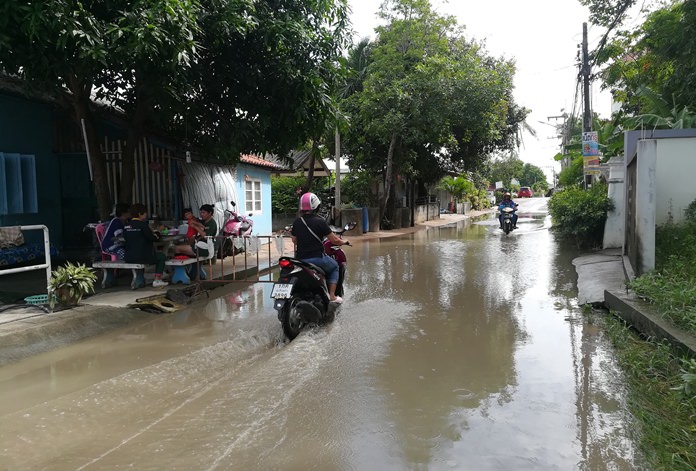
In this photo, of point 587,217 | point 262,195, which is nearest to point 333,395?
point 587,217

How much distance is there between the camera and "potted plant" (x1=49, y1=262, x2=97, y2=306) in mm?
6570

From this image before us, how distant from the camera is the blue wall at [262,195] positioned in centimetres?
1503

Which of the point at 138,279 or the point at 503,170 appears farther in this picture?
the point at 503,170

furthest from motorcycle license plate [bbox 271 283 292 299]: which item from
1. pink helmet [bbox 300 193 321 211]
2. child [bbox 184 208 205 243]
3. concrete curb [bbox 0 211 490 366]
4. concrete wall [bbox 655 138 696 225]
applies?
concrete wall [bbox 655 138 696 225]

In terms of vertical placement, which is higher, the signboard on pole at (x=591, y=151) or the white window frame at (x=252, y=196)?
the signboard on pole at (x=591, y=151)

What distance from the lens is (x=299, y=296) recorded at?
20.5 feet

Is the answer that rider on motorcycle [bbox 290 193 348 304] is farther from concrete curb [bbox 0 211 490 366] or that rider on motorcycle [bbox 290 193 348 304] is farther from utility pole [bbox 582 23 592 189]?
utility pole [bbox 582 23 592 189]

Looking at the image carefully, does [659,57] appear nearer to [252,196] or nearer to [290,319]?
[252,196]

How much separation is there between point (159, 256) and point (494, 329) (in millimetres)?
5566

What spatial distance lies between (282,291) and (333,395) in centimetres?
180

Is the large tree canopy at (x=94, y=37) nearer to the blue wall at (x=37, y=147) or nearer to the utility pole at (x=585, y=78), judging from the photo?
the blue wall at (x=37, y=147)

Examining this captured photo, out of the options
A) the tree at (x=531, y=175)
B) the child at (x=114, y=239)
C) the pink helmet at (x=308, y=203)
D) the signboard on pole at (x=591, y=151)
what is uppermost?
the tree at (x=531, y=175)

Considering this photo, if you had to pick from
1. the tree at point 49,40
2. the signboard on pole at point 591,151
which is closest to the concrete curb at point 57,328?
the tree at point 49,40

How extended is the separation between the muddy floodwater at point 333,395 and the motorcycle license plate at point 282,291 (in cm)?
55
